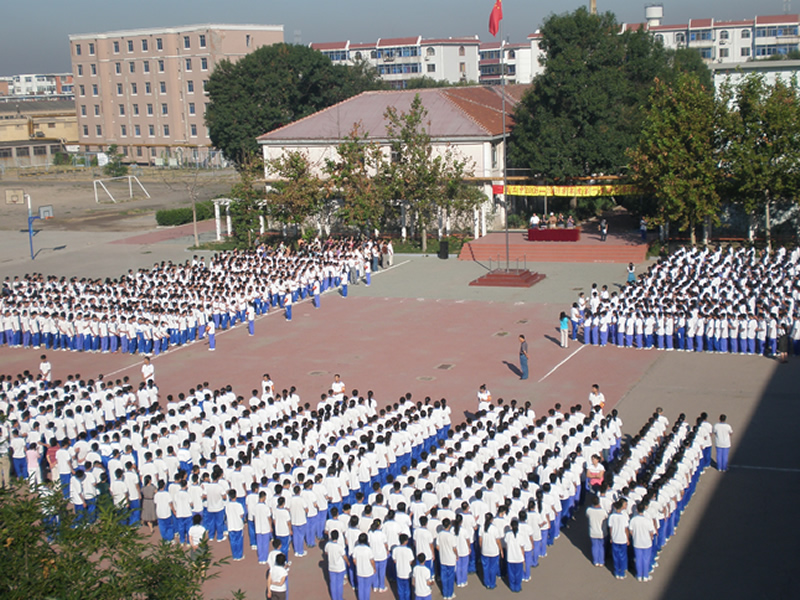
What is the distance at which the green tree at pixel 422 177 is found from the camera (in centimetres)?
3578

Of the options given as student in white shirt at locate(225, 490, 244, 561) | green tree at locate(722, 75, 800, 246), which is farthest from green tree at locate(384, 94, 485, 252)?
student in white shirt at locate(225, 490, 244, 561)

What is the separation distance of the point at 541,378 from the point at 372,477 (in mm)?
7274

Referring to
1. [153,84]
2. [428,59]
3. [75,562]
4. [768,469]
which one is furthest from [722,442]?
[428,59]

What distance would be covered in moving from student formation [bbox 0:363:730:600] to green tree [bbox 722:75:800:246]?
659 inches

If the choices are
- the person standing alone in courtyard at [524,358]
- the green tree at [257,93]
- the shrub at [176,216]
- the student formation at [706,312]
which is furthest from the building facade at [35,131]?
the person standing alone in courtyard at [524,358]

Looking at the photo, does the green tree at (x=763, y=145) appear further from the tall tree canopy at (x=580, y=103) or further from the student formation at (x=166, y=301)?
the student formation at (x=166, y=301)

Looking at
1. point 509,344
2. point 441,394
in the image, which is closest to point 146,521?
point 441,394

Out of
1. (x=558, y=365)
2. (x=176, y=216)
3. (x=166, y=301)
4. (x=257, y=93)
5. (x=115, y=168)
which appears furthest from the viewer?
(x=115, y=168)

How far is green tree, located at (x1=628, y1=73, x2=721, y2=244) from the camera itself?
1203 inches

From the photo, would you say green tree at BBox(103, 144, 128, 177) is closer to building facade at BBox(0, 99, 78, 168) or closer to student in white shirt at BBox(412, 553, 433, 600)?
building facade at BBox(0, 99, 78, 168)

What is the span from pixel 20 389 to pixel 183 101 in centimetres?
6914

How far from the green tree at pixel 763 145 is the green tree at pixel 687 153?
26.5 inches

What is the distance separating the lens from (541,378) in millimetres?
20109

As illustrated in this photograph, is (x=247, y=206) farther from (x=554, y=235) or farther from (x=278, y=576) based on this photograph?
(x=278, y=576)
